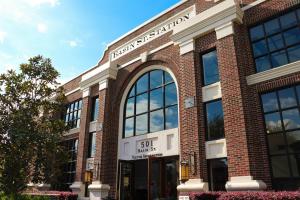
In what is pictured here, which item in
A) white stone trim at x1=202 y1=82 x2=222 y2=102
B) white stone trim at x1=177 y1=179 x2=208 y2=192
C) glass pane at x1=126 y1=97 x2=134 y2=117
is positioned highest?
glass pane at x1=126 y1=97 x2=134 y2=117

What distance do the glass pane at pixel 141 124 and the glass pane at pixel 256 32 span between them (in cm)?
619

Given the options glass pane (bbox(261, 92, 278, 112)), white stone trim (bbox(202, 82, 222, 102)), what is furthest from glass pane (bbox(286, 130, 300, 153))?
white stone trim (bbox(202, 82, 222, 102))

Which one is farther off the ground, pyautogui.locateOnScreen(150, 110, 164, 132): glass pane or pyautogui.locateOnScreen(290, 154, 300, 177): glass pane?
pyautogui.locateOnScreen(150, 110, 164, 132): glass pane

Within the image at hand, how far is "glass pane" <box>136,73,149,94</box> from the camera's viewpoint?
50.4ft

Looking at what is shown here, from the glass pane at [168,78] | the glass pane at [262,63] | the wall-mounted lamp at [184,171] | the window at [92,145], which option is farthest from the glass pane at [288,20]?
the window at [92,145]

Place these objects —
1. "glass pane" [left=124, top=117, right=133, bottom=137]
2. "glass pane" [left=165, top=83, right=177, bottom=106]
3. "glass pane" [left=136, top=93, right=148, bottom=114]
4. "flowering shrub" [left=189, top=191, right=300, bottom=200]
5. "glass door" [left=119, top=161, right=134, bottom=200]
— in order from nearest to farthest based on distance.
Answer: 1. "flowering shrub" [left=189, top=191, right=300, bottom=200]
2. "glass pane" [left=165, top=83, right=177, bottom=106]
3. "glass door" [left=119, top=161, right=134, bottom=200]
4. "glass pane" [left=136, top=93, right=148, bottom=114]
5. "glass pane" [left=124, top=117, right=133, bottom=137]

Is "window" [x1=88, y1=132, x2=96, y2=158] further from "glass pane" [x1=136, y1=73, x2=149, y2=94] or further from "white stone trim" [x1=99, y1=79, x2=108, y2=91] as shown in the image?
"glass pane" [x1=136, y1=73, x2=149, y2=94]

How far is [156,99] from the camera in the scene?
14500 mm

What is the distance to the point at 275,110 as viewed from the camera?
10172mm

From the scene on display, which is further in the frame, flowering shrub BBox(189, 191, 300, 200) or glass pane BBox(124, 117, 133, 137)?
glass pane BBox(124, 117, 133, 137)

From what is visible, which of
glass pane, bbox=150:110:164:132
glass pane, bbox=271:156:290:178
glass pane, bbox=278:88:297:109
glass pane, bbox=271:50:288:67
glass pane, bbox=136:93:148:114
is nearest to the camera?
glass pane, bbox=271:156:290:178

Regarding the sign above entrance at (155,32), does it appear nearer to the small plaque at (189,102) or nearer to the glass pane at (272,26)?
the glass pane at (272,26)

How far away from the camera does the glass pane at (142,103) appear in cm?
1498

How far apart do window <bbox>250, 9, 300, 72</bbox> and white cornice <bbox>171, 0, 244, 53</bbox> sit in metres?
1.13
